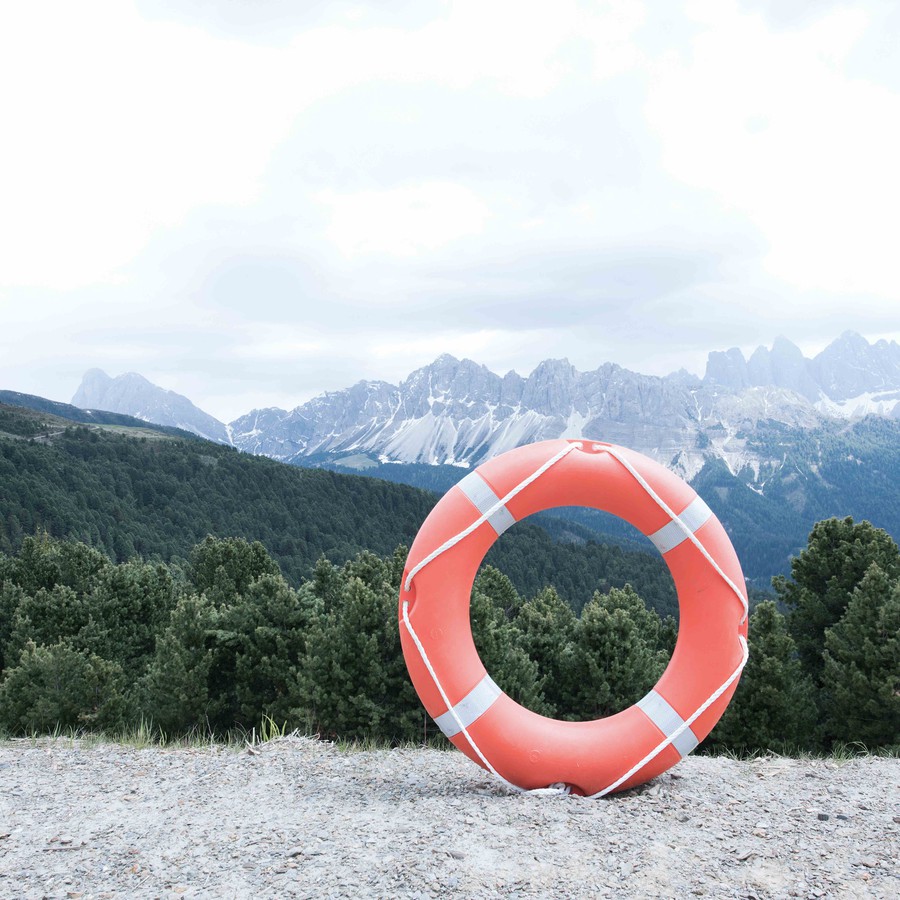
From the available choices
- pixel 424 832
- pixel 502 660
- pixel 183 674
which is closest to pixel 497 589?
pixel 502 660

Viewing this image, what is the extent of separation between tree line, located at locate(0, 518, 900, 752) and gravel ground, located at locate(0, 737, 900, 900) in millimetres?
9897

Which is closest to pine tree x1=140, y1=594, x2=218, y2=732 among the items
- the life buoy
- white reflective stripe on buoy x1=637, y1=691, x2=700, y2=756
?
the life buoy

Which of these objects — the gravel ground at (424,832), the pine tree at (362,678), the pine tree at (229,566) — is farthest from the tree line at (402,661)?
the gravel ground at (424,832)

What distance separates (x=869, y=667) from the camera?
18.2 metres

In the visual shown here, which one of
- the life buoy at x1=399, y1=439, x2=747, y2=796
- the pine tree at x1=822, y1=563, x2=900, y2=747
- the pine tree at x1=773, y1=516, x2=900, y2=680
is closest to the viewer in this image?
the life buoy at x1=399, y1=439, x2=747, y2=796

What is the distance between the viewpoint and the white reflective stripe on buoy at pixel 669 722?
730 centimetres

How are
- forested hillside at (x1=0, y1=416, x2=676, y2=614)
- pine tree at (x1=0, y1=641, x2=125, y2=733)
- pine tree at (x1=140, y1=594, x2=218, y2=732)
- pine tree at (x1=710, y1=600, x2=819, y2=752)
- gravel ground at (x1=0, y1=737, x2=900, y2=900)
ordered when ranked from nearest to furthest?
gravel ground at (x1=0, y1=737, x2=900, y2=900)
pine tree at (x1=710, y1=600, x2=819, y2=752)
pine tree at (x1=0, y1=641, x2=125, y2=733)
pine tree at (x1=140, y1=594, x2=218, y2=732)
forested hillside at (x1=0, y1=416, x2=676, y2=614)

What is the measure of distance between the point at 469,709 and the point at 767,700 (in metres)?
14.1

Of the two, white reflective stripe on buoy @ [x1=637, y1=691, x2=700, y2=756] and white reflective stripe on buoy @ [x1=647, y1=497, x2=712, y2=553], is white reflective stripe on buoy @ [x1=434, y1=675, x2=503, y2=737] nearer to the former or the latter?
white reflective stripe on buoy @ [x1=637, y1=691, x2=700, y2=756]

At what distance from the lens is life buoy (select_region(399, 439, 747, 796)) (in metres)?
7.25

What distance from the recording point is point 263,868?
17.1 ft

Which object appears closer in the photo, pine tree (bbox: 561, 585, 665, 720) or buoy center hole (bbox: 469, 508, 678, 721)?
buoy center hole (bbox: 469, 508, 678, 721)

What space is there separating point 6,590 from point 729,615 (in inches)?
1178

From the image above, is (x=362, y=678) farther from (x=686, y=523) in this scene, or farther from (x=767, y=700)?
(x=686, y=523)
